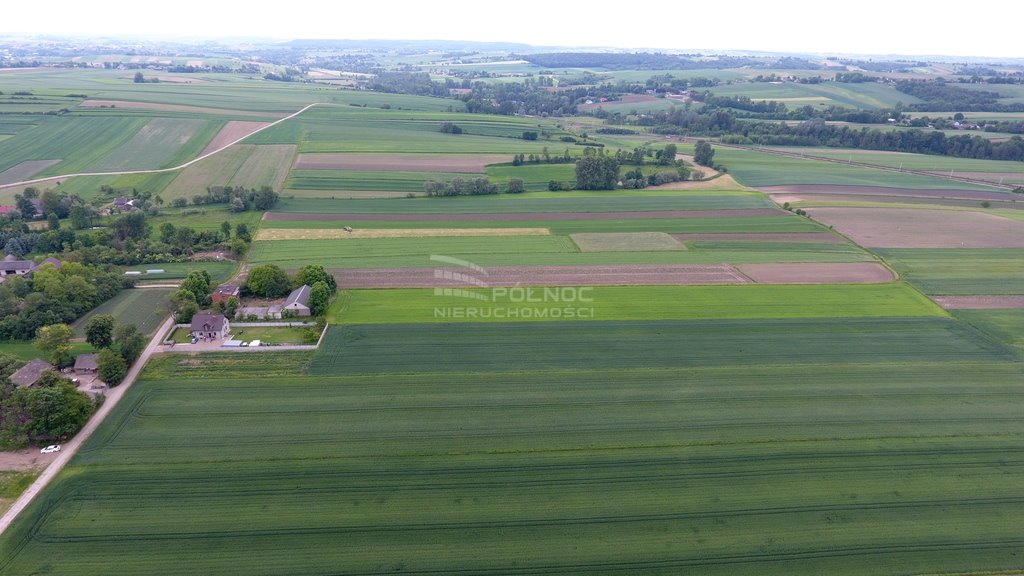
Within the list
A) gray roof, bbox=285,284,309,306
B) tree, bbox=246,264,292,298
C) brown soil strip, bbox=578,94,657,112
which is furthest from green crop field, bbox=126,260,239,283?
brown soil strip, bbox=578,94,657,112

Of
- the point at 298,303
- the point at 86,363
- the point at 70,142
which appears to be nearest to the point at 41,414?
the point at 86,363

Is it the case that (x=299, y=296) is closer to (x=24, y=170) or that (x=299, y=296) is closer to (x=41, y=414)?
(x=41, y=414)

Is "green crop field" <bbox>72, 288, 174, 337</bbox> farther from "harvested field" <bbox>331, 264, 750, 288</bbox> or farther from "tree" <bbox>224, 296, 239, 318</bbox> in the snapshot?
"harvested field" <bbox>331, 264, 750, 288</bbox>

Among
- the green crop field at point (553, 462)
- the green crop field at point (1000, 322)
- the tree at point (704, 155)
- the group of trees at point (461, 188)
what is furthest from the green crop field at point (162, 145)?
the green crop field at point (1000, 322)

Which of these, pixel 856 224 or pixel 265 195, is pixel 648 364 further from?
pixel 265 195

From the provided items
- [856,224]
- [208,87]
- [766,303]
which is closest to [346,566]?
[766,303]

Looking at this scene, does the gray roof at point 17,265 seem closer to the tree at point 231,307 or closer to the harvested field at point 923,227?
the tree at point 231,307
